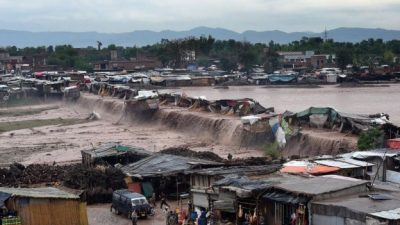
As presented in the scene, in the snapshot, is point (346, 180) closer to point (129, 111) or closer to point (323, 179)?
point (323, 179)

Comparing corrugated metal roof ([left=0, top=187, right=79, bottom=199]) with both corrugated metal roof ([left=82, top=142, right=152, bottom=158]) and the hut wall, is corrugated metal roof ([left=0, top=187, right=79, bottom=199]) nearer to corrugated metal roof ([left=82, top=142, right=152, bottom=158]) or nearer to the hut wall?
the hut wall

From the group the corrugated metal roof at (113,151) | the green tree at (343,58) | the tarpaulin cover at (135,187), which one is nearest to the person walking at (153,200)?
the tarpaulin cover at (135,187)

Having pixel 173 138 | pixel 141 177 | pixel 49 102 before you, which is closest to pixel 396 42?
pixel 49 102

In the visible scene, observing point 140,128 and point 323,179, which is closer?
point 323,179

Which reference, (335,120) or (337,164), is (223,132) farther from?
(337,164)

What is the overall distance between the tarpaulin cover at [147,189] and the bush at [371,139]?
9.07 metres

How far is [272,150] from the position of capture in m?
32.7

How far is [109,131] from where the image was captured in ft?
154

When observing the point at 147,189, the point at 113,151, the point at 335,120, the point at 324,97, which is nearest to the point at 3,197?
the point at 147,189

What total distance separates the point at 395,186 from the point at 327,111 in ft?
57.0

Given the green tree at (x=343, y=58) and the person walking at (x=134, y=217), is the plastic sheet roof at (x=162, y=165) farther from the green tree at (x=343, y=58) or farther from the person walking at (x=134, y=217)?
the green tree at (x=343, y=58)

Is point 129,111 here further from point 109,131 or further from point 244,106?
point 244,106

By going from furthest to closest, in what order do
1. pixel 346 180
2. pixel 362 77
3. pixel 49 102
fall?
pixel 362 77
pixel 49 102
pixel 346 180

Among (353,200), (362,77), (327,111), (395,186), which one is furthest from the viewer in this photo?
(362,77)
